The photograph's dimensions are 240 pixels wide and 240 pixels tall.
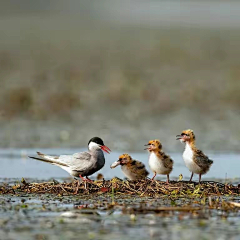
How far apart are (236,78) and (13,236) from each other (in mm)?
18787

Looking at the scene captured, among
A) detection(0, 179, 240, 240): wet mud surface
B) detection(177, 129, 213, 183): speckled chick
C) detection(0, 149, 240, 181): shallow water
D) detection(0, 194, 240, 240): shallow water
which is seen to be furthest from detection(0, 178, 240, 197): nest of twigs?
detection(0, 149, 240, 181): shallow water

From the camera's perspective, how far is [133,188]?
36.8ft

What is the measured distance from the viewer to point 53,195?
10.9 metres

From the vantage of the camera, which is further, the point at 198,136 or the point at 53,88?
the point at 53,88

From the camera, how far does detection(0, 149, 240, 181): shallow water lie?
13.7m

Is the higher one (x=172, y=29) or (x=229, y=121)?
(x=172, y=29)

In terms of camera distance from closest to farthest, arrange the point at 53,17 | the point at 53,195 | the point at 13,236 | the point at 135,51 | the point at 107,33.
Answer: the point at 13,236
the point at 53,195
the point at 135,51
the point at 107,33
the point at 53,17

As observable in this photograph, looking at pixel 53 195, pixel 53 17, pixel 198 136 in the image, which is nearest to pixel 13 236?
pixel 53 195

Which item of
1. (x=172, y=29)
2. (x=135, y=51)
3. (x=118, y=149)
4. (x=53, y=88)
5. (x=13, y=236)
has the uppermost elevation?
(x=172, y=29)

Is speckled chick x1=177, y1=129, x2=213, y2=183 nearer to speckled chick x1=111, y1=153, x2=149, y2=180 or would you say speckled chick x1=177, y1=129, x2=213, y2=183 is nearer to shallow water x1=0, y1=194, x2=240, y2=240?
speckled chick x1=111, y1=153, x2=149, y2=180

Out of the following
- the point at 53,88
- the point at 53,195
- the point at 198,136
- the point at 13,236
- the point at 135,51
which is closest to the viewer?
the point at 13,236

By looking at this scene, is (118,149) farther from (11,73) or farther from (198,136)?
(11,73)

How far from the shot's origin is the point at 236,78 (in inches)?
1027

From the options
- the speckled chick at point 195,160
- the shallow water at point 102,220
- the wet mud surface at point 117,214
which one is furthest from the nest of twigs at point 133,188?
the speckled chick at point 195,160
